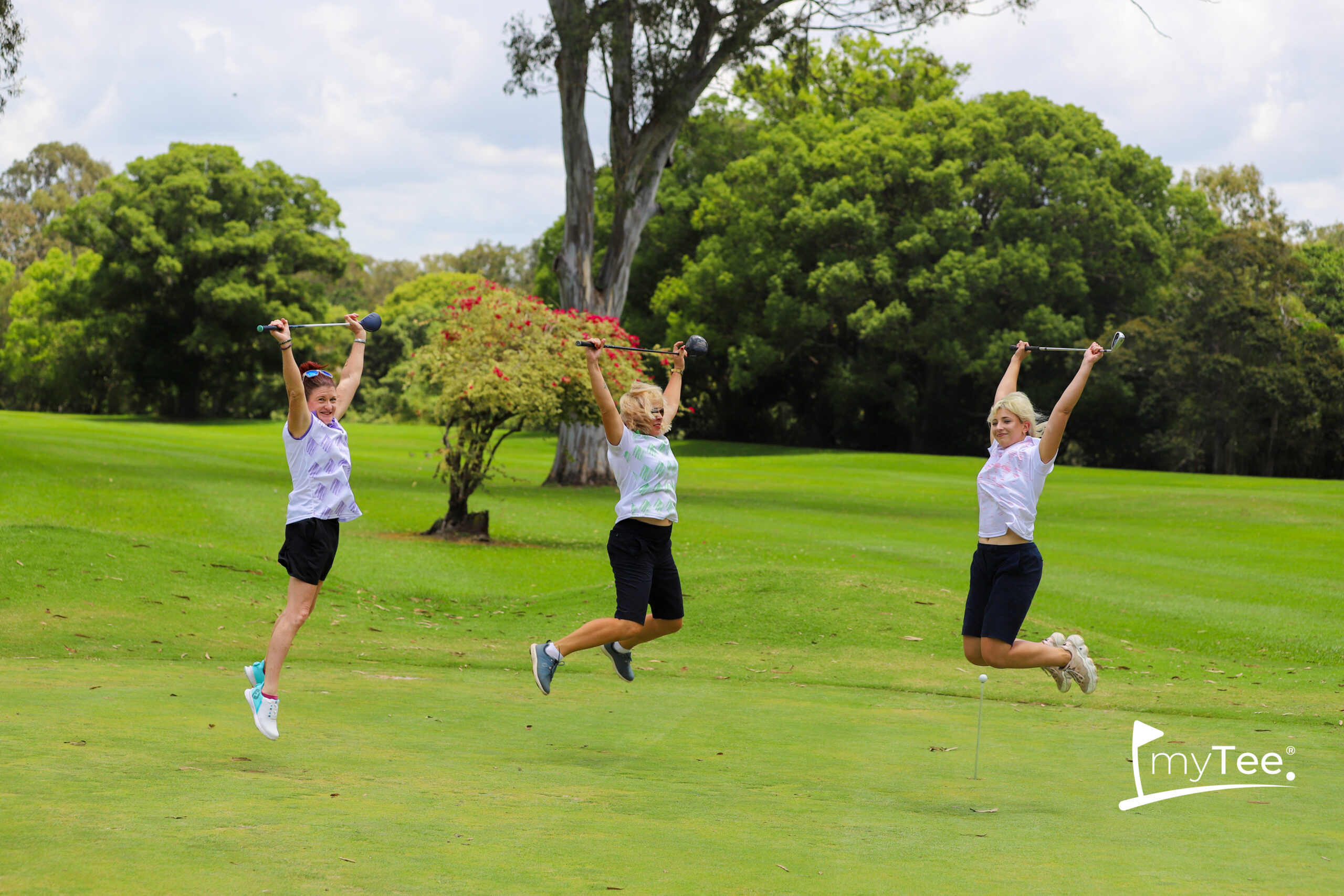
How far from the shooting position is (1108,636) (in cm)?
1408

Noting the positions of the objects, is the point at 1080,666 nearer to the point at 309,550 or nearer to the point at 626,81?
the point at 309,550

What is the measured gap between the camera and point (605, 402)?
7223 mm

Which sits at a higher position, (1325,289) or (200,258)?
(1325,289)

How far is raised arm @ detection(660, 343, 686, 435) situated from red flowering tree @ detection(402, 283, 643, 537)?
1117 cm

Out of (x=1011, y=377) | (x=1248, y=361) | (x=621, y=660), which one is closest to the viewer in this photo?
(x=621, y=660)

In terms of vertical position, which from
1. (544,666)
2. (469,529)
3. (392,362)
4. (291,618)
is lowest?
(469,529)

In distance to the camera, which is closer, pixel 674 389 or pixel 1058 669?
pixel 1058 669

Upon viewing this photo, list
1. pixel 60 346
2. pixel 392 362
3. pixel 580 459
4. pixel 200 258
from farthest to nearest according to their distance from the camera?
pixel 392 362, pixel 60 346, pixel 200 258, pixel 580 459

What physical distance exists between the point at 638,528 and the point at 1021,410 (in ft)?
8.09

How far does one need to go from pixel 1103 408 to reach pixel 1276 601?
3650cm

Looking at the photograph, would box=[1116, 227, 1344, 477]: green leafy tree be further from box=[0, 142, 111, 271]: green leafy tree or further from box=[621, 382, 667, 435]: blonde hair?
box=[0, 142, 111, 271]: green leafy tree

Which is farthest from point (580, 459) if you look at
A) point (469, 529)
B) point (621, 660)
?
point (621, 660)

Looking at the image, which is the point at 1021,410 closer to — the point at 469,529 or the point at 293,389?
the point at 293,389

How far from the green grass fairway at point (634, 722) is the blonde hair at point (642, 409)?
1.96 metres
